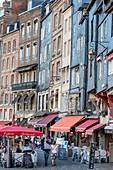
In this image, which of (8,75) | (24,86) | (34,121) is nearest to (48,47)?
(24,86)

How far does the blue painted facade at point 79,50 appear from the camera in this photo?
46125mm

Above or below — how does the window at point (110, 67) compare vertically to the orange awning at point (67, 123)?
above

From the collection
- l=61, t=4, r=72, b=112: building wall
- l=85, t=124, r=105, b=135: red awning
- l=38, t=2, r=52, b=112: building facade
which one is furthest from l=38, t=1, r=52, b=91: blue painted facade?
l=85, t=124, r=105, b=135: red awning

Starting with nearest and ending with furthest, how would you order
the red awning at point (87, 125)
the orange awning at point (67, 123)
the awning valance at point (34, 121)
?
1. the red awning at point (87, 125)
2. the orange awning at point (67, 123)
3. the awning valance at point (34, 121)

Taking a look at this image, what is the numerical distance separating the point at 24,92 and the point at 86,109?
2648 cm

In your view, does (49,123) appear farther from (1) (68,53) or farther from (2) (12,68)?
(2) (12,68)

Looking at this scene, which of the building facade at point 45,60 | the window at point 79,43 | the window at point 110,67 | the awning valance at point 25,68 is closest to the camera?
the window at point 110,67

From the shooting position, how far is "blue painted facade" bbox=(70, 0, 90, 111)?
151 ft

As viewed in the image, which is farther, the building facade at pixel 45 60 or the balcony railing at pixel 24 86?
the balcony railing at pixel 24 86

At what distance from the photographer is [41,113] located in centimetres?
6391

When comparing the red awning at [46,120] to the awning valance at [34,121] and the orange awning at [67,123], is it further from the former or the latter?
the orange awning at [67,123]

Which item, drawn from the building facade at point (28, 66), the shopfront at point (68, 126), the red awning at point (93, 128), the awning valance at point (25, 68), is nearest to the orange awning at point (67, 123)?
the shopfront at point (68, 126)

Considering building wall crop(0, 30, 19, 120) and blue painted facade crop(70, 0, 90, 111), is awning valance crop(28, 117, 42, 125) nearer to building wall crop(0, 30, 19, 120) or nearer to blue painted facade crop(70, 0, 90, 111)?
building wall crop(0, 30, 19, 120)

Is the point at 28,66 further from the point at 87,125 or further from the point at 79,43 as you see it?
the point at 87,125
